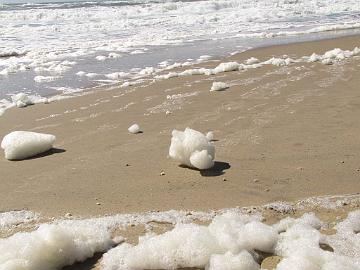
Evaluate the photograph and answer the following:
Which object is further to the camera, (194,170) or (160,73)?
(160,73)

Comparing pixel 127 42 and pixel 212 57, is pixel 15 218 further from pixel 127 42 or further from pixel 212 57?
pixel 127 42

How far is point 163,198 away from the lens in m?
3.36

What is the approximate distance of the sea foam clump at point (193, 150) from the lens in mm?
3699

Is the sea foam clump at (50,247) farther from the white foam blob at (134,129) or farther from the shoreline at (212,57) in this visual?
the shoreline at (212,57)

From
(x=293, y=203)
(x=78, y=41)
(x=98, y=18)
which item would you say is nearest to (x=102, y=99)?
(x=293, y=203)

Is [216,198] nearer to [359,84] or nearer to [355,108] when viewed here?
[355,108]

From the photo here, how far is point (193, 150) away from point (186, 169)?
0.17 meters

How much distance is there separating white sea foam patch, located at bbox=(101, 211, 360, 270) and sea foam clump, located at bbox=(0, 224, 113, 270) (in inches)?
4.6

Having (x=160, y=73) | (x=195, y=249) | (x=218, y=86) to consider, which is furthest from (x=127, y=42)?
(x=195, y=249)

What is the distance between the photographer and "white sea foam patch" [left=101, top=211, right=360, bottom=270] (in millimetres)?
2330

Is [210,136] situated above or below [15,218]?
above

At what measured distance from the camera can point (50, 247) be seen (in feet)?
8.14

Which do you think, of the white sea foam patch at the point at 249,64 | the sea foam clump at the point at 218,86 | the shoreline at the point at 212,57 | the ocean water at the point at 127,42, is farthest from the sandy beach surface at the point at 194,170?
the ocean water at the point at 127,42

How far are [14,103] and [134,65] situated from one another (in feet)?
12.2
